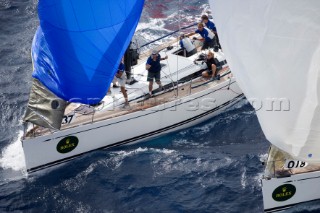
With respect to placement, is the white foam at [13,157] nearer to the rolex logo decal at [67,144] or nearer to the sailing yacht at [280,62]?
the rolex logo decal at [67,144]

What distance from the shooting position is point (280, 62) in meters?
14.6

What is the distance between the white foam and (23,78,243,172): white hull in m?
0.69

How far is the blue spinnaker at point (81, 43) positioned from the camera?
1827 centimetres

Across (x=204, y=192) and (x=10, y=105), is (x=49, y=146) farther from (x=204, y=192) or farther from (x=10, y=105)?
(x=204, y=192)

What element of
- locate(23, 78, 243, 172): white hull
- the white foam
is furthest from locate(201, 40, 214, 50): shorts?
the white foam

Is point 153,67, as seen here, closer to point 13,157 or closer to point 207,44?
point 207,44

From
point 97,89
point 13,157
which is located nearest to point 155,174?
point 97,89

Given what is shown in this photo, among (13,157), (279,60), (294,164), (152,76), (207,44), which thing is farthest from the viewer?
(207,44)

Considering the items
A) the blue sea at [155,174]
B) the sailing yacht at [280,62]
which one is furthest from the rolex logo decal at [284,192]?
the sailing yacht at [280,62]

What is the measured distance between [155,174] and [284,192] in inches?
194

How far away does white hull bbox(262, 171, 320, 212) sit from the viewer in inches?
679

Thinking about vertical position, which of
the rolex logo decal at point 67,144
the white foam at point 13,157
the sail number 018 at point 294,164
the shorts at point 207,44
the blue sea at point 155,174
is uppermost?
the shorts at point 207,44

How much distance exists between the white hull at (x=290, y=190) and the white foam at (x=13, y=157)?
9.14 m

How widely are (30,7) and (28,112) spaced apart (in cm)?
Result: 1408
